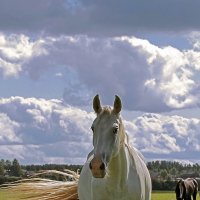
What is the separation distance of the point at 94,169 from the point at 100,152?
0.66 ft

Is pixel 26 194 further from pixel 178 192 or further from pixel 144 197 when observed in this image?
pixel 178 192

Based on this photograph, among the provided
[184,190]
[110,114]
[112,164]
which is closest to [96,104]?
[110,114]

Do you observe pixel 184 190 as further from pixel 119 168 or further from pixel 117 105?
pixel 117 105

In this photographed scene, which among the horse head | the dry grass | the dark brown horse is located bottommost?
the dry grass

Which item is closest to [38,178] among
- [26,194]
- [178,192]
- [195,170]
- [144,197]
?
[26,194]

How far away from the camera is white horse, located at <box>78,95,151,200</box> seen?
7.75 m

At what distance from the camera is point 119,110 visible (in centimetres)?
820

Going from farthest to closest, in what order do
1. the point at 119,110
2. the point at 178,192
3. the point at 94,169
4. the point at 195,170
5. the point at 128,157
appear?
1. the point at 195,170
2. the point at 178,192
3. the point at 128,157
4. the point at 119,110
5. the point at 94,169

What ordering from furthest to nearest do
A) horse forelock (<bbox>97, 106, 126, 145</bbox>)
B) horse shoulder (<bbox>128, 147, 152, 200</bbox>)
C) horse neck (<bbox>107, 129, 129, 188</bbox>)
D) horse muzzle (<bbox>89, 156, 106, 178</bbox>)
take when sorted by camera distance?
horse shoulder (<bbox>128, 147, 152, 200</bbox>) → horse neck (<bbox>107, 129, 129, 188</bbox>) → horse forelock (<bbox>97, 106, 126, 145</bbox>) → horse muzzle (<bbox>89, 156, 106, 178</bbox>)

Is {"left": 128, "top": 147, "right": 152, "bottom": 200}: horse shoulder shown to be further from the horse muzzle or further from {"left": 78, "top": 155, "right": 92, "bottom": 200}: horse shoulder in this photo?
the horse muzzle

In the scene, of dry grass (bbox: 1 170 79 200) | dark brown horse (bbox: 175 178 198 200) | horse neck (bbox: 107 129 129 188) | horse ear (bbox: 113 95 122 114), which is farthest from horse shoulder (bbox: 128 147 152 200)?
dark brown horse (bbox: 175 178 198 200)

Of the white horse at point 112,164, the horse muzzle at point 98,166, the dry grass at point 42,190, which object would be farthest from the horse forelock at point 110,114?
the dry grass at point 42,190

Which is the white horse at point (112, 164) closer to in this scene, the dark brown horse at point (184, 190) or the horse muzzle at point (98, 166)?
the horse muzzle at point (98, 166)

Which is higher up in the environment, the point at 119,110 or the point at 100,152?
the point at 119,110
